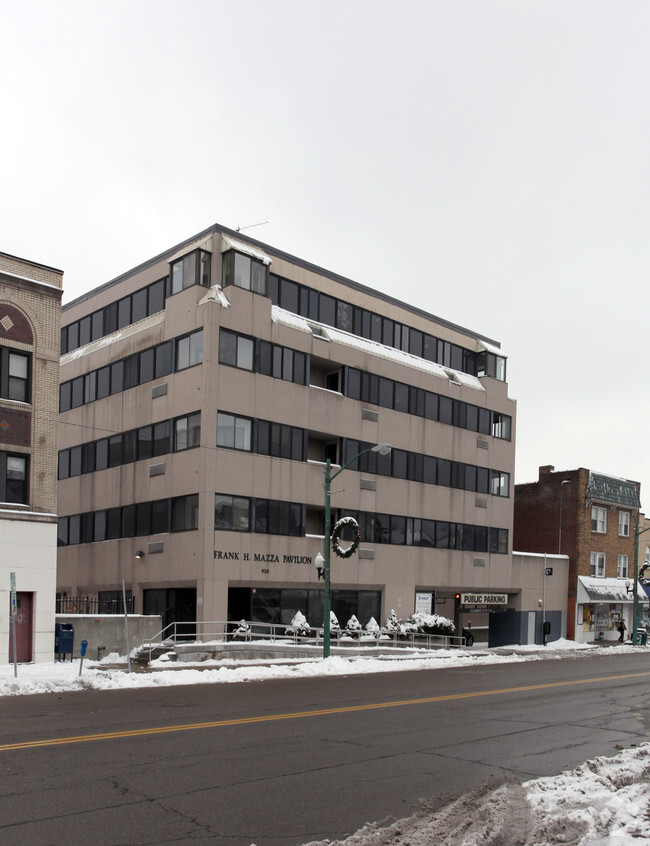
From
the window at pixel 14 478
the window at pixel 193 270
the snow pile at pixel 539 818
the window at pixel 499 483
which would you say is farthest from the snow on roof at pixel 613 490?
the snow pile at pixel 539 818

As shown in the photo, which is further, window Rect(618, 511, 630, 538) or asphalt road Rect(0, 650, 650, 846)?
window Rect(618, 511, 630, 538)

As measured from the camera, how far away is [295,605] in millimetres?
38594

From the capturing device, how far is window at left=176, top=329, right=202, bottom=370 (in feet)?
118

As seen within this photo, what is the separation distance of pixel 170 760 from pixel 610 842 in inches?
238

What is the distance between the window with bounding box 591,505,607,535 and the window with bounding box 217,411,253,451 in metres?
29.9

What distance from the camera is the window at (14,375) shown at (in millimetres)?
27062

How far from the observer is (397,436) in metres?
44.1

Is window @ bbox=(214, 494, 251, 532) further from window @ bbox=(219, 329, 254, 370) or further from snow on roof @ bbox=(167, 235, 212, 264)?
snow on roof @ bbox=(167, 235, 212, 264)

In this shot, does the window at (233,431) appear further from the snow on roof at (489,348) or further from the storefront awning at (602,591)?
the storefront awning at (602,591)

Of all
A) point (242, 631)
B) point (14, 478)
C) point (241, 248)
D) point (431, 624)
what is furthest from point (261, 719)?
point (431, 624)

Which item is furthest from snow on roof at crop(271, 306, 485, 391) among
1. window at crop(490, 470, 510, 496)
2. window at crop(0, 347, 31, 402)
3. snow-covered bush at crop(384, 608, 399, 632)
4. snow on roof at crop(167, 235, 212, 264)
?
window at crop(0, 347, 31, 402)

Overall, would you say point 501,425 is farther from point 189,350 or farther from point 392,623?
point 189,350

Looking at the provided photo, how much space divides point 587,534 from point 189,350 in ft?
105

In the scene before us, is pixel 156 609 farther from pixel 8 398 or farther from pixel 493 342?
pixel 493 342
